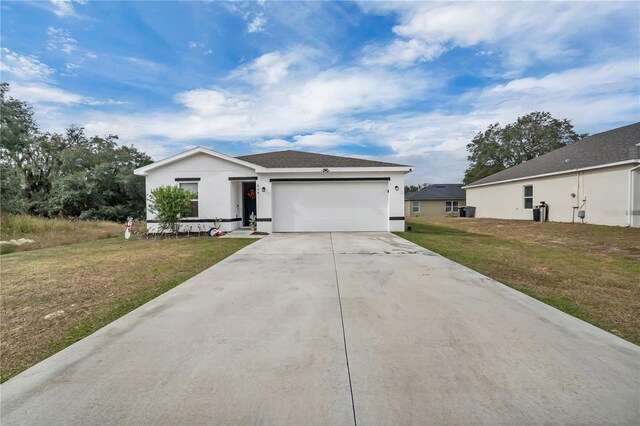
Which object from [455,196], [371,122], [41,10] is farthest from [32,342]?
[455,196]

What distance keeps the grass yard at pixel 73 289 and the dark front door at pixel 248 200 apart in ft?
17.9

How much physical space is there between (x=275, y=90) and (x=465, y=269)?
11.5 metres

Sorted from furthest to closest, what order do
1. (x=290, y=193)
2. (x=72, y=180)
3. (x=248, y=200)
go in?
(x=72, y=180), (x=248, y=200), (x=290, y=193)

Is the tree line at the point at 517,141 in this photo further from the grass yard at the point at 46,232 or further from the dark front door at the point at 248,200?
the grass yard at the point at 46,232

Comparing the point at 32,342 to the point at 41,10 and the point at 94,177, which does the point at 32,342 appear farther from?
the point at 94,177

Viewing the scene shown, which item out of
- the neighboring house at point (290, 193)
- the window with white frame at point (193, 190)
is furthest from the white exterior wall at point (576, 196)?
the window with white frame at point (193, 190)

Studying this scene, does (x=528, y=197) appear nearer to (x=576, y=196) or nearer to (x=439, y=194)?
(x=576, y=196)

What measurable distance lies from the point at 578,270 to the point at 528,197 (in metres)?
15.9

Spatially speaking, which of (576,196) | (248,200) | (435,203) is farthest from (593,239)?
(435,203)

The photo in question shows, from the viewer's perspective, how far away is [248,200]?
1458 cm

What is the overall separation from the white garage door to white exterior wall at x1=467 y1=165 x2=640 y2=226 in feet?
34.2

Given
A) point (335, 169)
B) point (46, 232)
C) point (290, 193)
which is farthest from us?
point (46, 232)

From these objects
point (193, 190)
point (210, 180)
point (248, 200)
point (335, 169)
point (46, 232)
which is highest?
point (335, 169)

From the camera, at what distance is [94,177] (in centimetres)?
2189
